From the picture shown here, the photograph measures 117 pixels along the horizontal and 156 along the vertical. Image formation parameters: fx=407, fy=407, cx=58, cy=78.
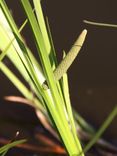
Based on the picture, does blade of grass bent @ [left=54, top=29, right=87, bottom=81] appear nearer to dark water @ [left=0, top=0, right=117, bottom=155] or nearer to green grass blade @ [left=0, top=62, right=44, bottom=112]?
green grass blade @ [left=0, top=62, right=44, bottom=112]

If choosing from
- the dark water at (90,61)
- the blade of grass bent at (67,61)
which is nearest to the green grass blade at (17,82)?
the blade of grass bent at (67,61)

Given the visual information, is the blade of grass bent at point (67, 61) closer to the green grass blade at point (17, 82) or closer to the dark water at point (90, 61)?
the green grass blade at point (17, 82)

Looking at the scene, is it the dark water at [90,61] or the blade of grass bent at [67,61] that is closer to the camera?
the blade of grass bent at [67,61]

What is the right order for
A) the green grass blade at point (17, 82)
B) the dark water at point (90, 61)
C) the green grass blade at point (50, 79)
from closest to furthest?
the green grass blade at point (50, 79), the green grass blade at point (17, 82), the dark water at point (90, 61)

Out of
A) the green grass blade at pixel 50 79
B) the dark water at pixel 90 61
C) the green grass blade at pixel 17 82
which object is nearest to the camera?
the green grass blade at pixel 50 79

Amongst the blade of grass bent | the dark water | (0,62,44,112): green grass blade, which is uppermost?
the blade of grass bent

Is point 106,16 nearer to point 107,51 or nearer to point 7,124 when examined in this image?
point 107,51

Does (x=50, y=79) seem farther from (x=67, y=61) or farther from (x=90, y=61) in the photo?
(x=90, y=61)

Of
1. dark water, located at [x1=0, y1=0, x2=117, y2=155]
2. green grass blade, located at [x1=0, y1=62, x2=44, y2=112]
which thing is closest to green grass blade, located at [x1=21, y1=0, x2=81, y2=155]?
green grass blade, located at [x1=0, y1=62, x2=44, y2=112]

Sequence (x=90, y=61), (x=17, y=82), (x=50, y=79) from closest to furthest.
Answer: (x=50, y=79) → (x=17, y=82) → (x=90, y=61)

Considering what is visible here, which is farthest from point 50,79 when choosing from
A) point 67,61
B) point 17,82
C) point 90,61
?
point 90,61

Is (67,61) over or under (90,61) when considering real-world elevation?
over

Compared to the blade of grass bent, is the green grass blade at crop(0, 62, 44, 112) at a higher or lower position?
lower
